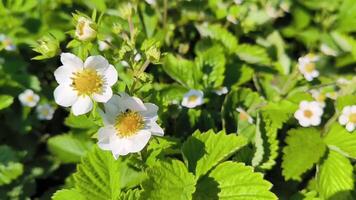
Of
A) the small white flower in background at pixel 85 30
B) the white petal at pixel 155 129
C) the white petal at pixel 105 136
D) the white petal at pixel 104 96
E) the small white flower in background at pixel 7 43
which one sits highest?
the small white flower in background at pixel 85 30

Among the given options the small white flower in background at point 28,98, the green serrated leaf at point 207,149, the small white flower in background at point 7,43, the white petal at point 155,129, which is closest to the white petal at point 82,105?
the white petal at point 155,129

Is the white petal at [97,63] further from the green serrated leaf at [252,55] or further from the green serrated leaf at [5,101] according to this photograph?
the green serrated leaf at [252,55]

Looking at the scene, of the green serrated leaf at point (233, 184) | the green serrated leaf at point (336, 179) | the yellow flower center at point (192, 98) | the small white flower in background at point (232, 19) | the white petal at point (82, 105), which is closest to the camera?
the white petal at point (82, 105)

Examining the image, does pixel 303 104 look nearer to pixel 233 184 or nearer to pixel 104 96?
pixel 233 184

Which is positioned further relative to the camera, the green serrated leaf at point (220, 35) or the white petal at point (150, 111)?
the green serrated leaf at point (220, 35)

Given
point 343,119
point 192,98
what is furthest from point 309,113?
point 192,98

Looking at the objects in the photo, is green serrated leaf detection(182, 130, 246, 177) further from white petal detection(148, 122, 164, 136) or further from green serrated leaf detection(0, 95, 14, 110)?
green serrated leaf detection(0, 95, 14, 110)

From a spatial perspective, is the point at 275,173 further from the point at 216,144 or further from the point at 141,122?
the point at 141,122
